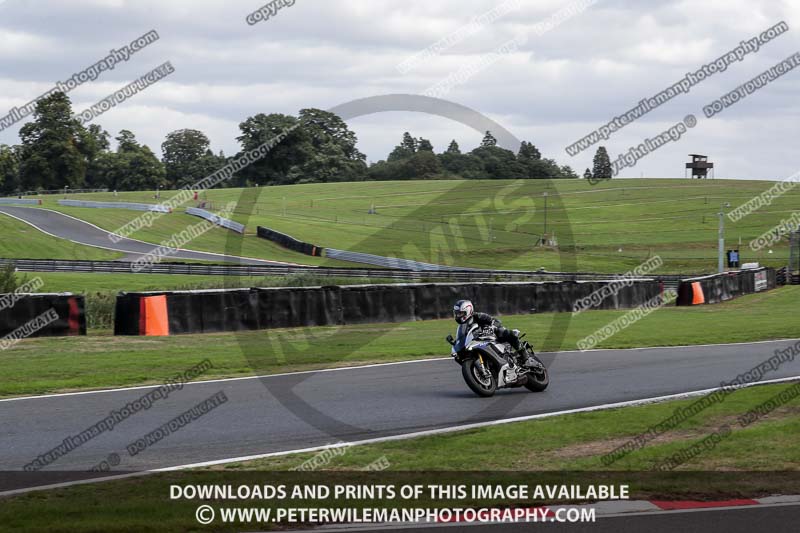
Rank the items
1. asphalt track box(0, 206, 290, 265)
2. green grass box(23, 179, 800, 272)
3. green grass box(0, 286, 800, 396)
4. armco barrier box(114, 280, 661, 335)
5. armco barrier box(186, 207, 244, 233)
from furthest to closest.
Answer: armco barrier box(186, 207, 244, 233), green grass box(23, 179, 800, 272), asphalt track box(0, 206, 290, 265), armco barrier box(114, 280, 661, 335), green grass box(0, 286, 800, 396)

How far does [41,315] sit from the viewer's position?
1883cm

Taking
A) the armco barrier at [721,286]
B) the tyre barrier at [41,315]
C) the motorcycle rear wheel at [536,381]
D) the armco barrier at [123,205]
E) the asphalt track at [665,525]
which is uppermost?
the armco barrier at [123,205]

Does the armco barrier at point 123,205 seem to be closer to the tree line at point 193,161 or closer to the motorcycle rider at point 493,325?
the tree line at point 193,161

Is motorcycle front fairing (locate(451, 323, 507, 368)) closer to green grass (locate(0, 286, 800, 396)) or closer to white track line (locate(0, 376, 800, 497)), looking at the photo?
white track line (locate(0, 376, 800, 497))

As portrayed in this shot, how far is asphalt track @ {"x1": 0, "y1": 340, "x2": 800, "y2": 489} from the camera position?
9840 mm

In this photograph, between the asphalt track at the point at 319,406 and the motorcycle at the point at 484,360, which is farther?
the motorcycle at the point at 484,360

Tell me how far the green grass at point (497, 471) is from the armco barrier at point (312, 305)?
10.9m

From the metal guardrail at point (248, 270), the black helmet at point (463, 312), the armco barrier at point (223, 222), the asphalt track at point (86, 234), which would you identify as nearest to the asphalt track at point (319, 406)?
the black helmet at point (463, 312)

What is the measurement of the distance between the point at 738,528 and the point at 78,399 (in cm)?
904

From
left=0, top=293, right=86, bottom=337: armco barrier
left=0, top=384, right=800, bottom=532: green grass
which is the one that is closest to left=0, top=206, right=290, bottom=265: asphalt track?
left=0, top=293, right=86, bottom=337: armco barrier

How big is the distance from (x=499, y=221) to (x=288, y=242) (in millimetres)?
22284

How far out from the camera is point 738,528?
22.1 feet

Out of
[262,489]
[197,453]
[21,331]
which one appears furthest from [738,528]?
[21,331]

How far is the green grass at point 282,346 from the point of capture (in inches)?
607
